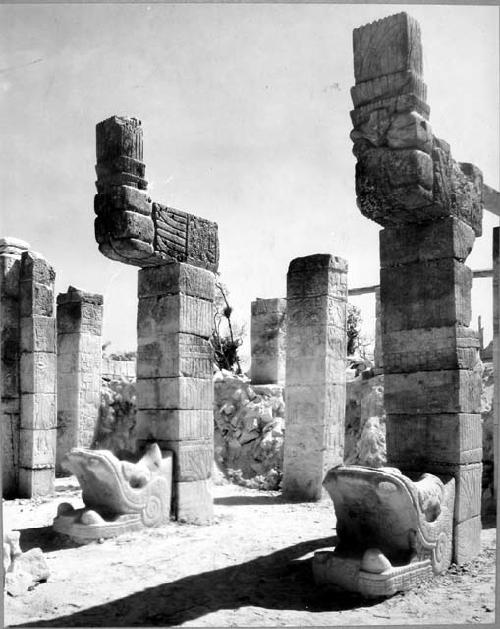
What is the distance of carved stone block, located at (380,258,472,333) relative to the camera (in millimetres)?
6539

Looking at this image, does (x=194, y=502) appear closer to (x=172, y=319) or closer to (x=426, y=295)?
(x=172, y=319)

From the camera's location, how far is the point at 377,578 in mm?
→ 5379

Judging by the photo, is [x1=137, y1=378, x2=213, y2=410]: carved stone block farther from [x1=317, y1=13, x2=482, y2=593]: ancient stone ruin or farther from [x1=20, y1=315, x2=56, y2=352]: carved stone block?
[x1=20, y1=315, x2=56, y2=352]: carved stone block

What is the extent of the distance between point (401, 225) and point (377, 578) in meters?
3.34

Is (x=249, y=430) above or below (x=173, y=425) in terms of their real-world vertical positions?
below

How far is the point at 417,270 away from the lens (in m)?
6.75

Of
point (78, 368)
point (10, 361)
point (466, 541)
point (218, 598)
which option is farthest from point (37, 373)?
point (466, 541)

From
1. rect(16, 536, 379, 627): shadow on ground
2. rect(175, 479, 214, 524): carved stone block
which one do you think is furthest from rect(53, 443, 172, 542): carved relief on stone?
rect(16, 536, 379, 627): shadow on ground

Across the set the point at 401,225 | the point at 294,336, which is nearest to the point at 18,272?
the point at 294,336

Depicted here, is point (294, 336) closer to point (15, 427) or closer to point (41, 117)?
point (15, 427)

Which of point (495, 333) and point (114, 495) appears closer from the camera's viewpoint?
point (114, 495)

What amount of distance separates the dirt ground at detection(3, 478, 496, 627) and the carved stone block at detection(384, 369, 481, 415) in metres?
1.49

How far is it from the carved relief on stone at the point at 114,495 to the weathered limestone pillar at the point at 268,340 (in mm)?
6320

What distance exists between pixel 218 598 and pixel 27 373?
256 inches
